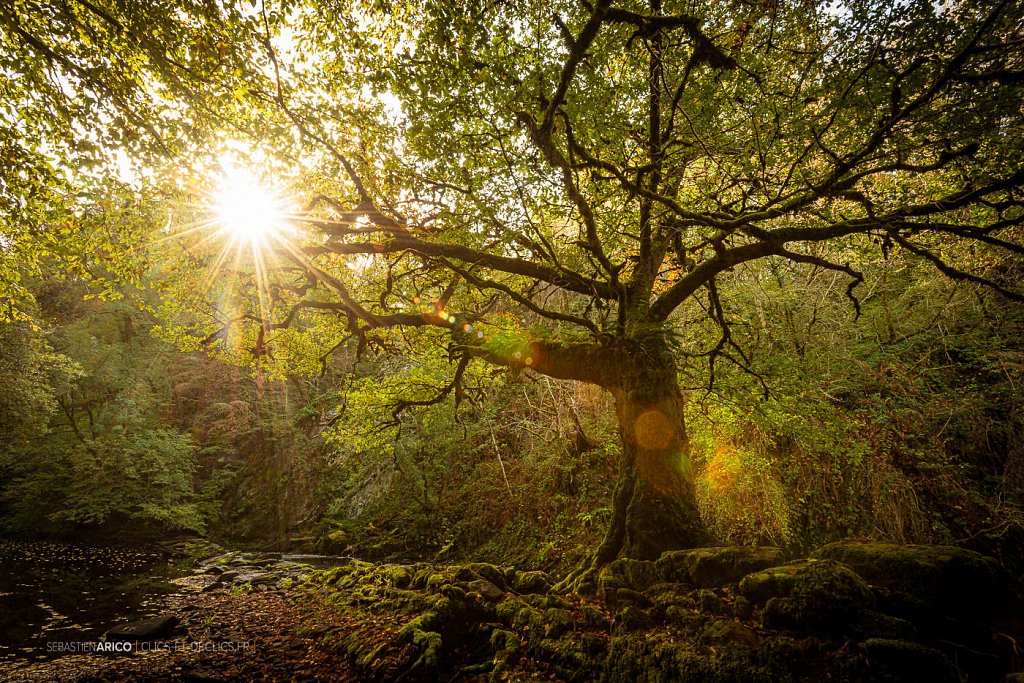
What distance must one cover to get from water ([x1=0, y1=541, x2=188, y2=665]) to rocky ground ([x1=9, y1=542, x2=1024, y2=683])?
1.67 meters

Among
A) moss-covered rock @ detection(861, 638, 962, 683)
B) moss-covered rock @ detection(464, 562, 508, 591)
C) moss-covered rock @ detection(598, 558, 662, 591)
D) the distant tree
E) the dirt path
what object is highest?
the distant tree

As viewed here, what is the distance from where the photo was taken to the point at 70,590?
980 centimetres

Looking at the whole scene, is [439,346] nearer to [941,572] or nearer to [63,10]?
[63,10]

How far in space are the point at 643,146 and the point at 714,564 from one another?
5456 mm

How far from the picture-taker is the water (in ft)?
22.6

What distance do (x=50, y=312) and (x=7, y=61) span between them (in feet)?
80.6

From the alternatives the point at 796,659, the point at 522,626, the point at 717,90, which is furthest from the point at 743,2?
the point at 522,626

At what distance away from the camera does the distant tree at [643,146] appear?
409cm

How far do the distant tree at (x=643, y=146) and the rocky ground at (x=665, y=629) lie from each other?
114 cm

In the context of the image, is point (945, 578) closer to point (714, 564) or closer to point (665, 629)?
point (714, 564)

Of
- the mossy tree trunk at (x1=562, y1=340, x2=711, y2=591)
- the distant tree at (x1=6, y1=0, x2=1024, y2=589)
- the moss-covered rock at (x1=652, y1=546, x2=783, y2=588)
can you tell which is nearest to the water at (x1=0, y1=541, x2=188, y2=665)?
the distant tree at (x1=6, y1=0, x2=1024, y2=589)

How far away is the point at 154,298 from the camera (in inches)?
883

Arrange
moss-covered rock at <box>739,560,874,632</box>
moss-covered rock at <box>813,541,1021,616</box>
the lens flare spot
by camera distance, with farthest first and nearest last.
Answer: the lens flare spot < moss-covered rock at <box>739,560,874,632</box> < moss-covered rock at <box>813,541,1021,616</box>

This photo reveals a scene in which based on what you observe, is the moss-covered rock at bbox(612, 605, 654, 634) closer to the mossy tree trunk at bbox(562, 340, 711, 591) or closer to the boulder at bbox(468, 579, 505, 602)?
the mossy tree trunk at bbox(562, 340, 711, 591)
